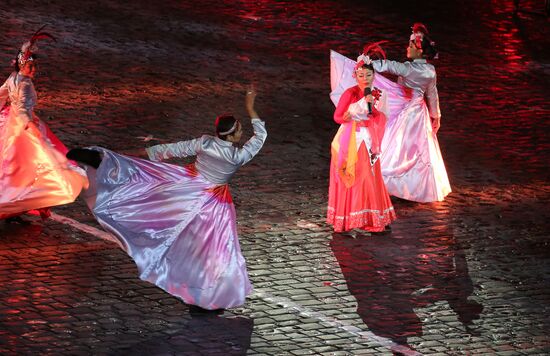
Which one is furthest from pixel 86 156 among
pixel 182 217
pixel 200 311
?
pixel 200 311

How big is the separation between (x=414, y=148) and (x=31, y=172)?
4.34m

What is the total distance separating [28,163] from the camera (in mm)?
12539

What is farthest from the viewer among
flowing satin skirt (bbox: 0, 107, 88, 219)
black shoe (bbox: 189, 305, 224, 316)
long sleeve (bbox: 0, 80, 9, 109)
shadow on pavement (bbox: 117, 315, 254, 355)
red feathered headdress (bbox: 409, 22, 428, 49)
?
red feathered headdress (bbox: 409, 22, 428, 49)

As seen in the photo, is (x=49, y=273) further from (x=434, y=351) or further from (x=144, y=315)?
(x=434, y=351)

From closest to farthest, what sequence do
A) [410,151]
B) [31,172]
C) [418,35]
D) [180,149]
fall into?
1. [180,149]
2. [31,172]
3. [418,35]
4. [410,151]

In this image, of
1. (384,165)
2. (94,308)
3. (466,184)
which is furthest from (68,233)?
(466,184)

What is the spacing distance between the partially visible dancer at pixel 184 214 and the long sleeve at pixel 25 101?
1.86m

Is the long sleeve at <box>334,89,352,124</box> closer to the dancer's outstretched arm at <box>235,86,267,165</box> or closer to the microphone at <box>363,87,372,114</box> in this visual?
the microphone at <box>363,87,372,114</box>

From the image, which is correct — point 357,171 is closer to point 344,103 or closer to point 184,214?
point 344,103

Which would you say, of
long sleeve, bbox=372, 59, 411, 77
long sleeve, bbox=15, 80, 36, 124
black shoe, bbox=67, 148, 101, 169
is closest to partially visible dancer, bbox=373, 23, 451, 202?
long sleeve, bbox=372, 59, 411, 77

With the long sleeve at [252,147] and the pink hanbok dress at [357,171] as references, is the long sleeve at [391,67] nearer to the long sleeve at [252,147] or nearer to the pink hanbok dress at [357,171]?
the pink hanbok dress at [357,171]

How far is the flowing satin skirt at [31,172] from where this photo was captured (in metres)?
12.5

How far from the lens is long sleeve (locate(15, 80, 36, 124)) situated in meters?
12.3

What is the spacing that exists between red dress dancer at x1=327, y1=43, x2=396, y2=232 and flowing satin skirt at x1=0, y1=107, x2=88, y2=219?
2.64 m
